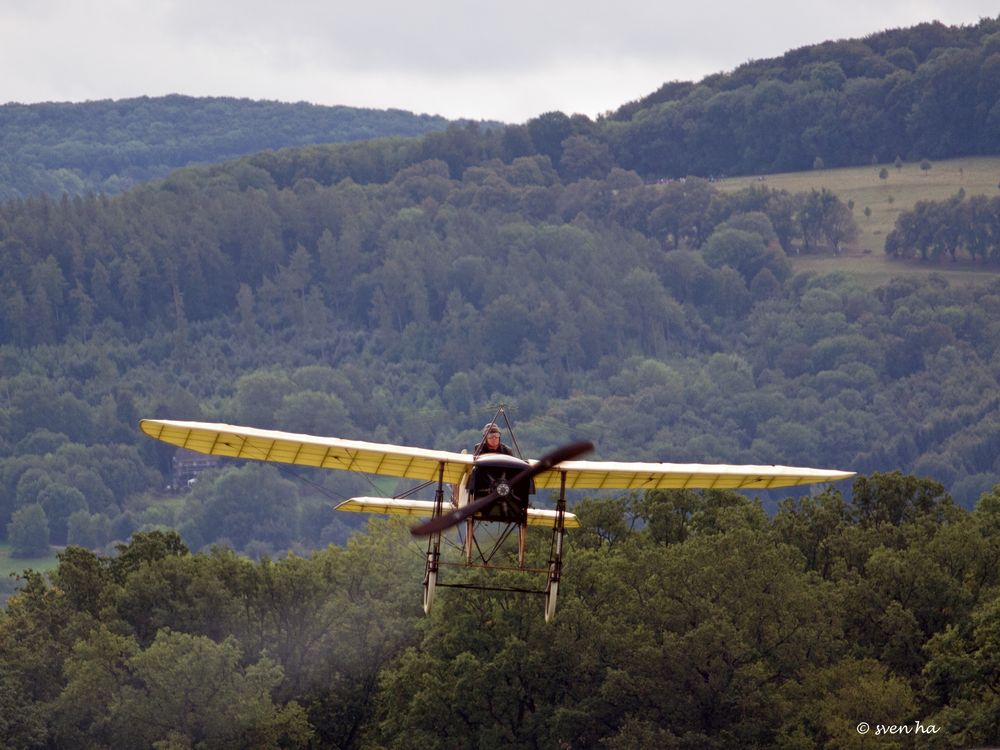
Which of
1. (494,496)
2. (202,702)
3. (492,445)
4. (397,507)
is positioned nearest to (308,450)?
A: (492,445)

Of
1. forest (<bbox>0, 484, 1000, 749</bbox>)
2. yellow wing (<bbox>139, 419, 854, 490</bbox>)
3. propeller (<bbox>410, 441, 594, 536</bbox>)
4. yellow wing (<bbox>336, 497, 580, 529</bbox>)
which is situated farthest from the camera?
forest (<bbox>0, 484, 1000, 749</bbox>)

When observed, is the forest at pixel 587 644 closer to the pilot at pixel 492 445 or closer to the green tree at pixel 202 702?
the green tree at pixel 202 702

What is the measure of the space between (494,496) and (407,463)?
18.5 ft

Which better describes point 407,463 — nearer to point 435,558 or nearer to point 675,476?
point 435,558

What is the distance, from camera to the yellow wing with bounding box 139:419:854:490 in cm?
4597

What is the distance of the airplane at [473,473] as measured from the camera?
4347 cm

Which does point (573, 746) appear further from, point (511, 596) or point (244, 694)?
point (244, 694)

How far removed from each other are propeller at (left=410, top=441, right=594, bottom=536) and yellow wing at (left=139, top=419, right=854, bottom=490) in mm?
1752

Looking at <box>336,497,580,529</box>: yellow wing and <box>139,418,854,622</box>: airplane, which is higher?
<box>139,418,854,622</box>: airplane

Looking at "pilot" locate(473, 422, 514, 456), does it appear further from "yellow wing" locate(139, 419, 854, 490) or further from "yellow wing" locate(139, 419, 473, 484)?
"yellow wing" locate(139, 419, 473, 484)

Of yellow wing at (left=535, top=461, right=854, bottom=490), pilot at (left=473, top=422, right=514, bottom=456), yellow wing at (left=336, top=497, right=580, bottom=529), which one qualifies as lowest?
yellow wing at (left=336, top=497, right=580, bottom=529)

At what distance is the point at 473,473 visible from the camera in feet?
145

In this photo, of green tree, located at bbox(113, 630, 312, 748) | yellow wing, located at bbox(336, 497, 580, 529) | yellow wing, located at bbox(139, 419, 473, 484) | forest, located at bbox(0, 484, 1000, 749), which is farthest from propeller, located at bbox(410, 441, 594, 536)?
green tree, located at bbox(113, 630, 312, 748)

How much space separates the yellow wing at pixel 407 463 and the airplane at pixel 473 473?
0.02 metres
